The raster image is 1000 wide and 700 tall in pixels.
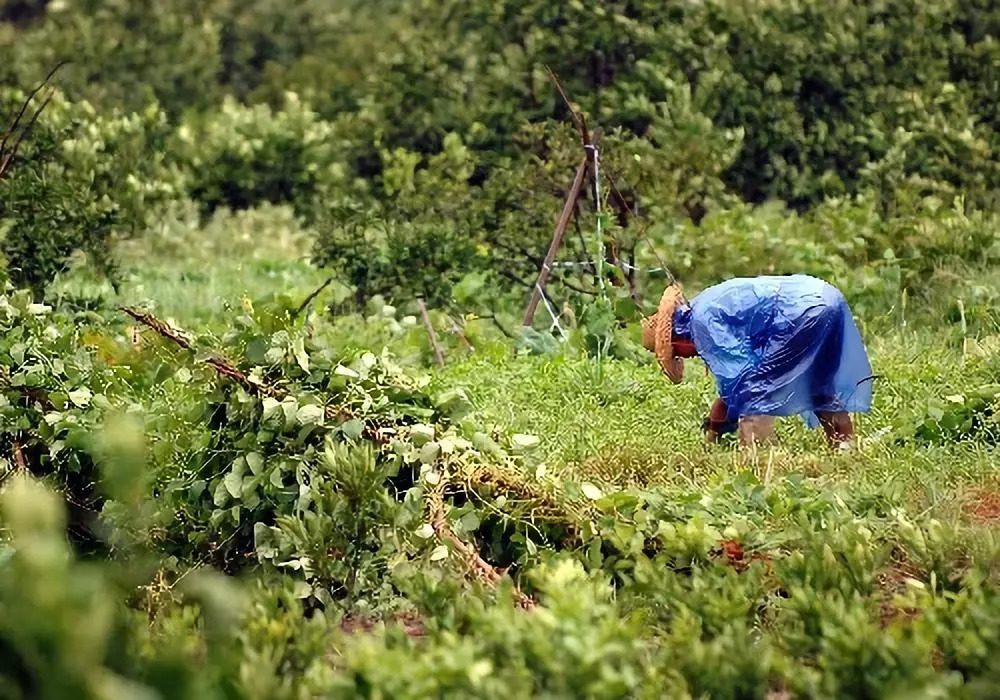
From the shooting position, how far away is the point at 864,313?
841 centimetres

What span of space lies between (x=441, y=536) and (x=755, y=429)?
1998 mm

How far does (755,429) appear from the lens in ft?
19.5

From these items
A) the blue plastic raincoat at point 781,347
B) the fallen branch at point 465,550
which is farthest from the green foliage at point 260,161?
the fallen branch at point 465,550

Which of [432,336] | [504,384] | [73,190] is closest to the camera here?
[504,384]

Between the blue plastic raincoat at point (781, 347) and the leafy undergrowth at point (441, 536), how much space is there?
0.22 m

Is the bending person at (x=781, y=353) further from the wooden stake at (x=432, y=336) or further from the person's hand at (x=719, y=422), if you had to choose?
the wooden stake at (x=432, y=336)

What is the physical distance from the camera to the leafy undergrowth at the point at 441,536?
2.84m

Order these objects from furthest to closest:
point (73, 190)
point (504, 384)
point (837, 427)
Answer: point (73, 190) → point (504, 384) → point (837, 427)

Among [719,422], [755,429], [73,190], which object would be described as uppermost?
[755,429]

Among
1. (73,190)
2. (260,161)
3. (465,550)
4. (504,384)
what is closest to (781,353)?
(504,384)

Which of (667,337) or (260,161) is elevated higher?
(667,337)

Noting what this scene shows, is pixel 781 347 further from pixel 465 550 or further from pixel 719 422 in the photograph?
pixel 465 550

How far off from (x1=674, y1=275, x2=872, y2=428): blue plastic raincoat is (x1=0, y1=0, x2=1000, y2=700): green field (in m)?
0.25

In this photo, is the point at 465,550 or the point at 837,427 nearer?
the point at 465,550
